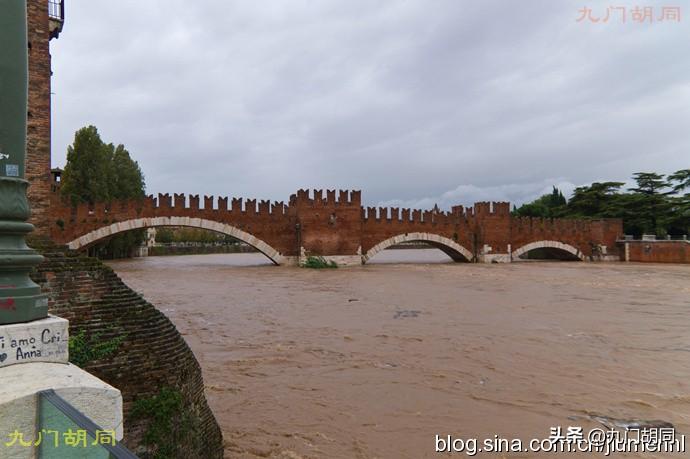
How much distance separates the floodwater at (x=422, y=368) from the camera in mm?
4406

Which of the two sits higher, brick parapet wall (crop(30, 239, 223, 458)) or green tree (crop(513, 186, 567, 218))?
green tree (crop(513, 186, 567, 218))

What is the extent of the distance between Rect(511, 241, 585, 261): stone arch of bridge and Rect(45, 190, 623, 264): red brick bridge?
0.22 ft

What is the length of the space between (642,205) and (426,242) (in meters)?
21.8

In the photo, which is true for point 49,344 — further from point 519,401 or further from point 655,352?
point 655,352

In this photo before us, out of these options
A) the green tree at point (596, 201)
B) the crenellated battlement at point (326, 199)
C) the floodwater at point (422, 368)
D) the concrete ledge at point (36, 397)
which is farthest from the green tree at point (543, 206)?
the concrete ledge at point (36, 397)

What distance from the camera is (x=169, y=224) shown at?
2347cm

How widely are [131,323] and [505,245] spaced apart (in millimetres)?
29388

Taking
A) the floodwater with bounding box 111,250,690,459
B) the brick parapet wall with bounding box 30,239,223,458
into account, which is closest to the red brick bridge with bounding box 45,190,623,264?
the floodwater with bounding box 111,250,690,459

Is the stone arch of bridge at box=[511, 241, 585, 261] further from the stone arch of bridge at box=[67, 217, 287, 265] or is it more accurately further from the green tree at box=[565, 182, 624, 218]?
the stone arch of bridge at box=[67, 217, 287, 265]

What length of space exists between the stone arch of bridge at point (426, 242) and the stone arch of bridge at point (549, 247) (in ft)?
12.3

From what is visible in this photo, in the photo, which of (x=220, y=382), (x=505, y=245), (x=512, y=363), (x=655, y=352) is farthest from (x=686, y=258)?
(x=220, y=382)

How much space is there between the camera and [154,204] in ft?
76.5

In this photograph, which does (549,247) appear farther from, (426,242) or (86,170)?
(86,170)

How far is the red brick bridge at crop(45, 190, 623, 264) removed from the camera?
2253 centimetres
